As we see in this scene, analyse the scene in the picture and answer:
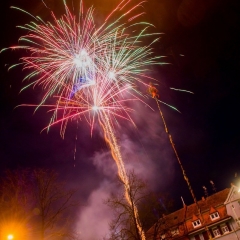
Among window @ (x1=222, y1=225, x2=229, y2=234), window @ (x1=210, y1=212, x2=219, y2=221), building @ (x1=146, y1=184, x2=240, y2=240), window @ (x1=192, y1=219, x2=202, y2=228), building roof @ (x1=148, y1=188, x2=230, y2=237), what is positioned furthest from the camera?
window @ (x1=192, y1=219, x2=202, y2=228)

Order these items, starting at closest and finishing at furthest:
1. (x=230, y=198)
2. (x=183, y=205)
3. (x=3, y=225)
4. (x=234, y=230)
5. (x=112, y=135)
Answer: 1. (x=112, y=135)
2. (x=3, y=225)
3. (x=234, y=230)
4. (x=230, y=198)
5. (x=183, y=205)

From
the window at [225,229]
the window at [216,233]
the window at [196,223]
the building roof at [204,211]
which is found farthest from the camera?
the window at [196,223]

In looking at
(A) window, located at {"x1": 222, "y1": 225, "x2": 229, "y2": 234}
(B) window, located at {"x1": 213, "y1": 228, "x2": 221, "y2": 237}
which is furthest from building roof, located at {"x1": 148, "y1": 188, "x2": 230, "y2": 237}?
(B) window, located at {"x1": 213, "y1": 228, "x2": 221, "y2": 237}

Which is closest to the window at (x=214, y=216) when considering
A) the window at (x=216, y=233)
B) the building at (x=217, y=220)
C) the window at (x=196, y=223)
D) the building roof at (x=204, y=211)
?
the building at (x=217, y=220)

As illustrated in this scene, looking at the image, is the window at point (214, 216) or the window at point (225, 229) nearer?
the window at point (225, 229)

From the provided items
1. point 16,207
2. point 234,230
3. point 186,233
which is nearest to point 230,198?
point 234,230

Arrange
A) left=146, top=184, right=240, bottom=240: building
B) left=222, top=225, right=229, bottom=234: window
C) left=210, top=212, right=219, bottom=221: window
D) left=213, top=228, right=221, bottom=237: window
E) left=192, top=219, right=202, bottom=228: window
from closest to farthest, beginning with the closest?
left=146, top=184, right=240, bottom=240: building < left=222, top=225, right=229, bottom=234: window < left=213, top=228, right=221, bottom=237: window < left=210, top=212, right=219, bottom=221: window < left=192, top=219, right=202, bottom=228: window

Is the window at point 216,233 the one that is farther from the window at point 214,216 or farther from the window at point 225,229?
the window at point 214,216

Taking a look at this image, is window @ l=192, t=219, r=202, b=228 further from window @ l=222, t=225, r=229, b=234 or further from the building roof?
window @ l=222, t=225, r=229, b=234

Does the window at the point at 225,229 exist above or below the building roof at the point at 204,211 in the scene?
below

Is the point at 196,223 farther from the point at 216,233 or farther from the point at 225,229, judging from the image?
the point at 225,229

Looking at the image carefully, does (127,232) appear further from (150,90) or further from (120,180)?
(150,90)

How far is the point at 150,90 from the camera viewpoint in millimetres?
17453

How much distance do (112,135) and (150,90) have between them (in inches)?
175
